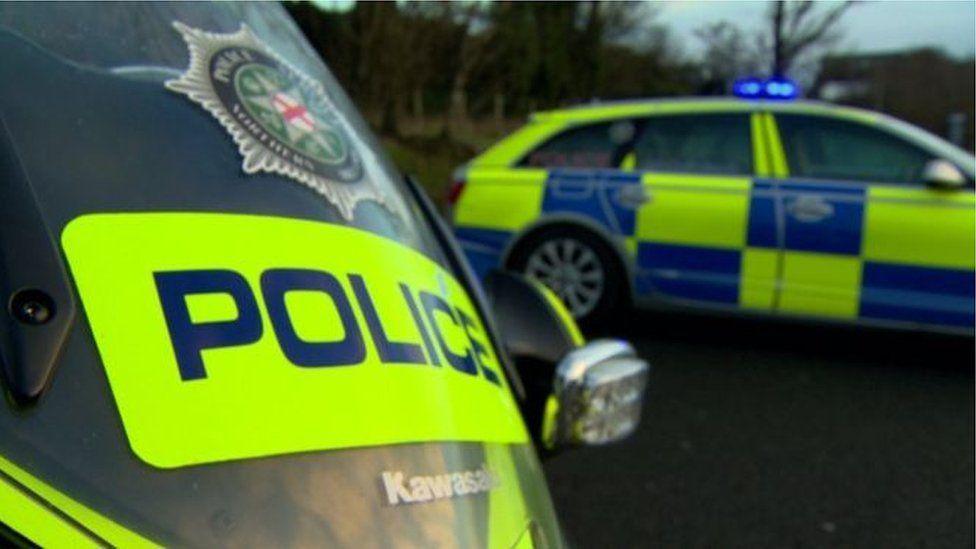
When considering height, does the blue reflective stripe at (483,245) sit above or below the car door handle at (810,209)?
below

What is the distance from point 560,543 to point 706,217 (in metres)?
5.15

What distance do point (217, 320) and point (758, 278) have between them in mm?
5368

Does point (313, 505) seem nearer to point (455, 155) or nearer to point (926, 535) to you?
point (926, 535)

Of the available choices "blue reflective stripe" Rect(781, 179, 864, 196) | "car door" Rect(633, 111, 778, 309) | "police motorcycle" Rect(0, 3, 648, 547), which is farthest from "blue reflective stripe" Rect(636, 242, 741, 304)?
"police motorcycle" Rect(0, 3, 648, 547)

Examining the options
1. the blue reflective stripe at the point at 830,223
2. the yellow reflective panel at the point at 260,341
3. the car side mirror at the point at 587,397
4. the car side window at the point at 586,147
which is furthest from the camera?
the car side window at the point at 586,147

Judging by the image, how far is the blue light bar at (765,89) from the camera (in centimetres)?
664

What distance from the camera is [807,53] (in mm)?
13938

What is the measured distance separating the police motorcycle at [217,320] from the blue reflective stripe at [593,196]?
505 centimetres

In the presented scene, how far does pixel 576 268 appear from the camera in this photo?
6824mm

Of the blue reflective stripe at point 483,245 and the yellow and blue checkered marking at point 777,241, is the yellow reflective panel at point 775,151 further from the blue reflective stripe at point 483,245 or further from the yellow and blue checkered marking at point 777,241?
the blue reflective stripe at point 483,245

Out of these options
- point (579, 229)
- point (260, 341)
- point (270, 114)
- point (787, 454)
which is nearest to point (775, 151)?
point (579, 229)

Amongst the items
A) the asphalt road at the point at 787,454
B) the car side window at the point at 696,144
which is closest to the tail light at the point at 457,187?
the car side window at the point at 696,144

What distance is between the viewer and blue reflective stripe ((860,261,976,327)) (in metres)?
5.82

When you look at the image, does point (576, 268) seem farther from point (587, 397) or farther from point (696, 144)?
point (587, 397)
